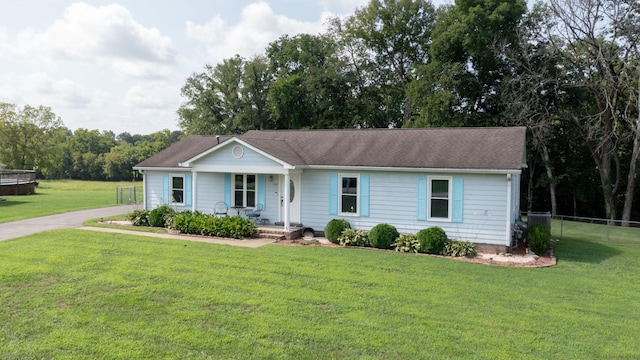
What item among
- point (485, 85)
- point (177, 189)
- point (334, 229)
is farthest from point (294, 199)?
point (485, 85)

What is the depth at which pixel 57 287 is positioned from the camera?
8625mm

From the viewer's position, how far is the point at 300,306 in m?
7.89

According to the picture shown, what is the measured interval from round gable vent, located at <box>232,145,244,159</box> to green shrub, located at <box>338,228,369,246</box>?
4777 millimetres

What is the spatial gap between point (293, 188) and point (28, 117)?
5113 centimetres

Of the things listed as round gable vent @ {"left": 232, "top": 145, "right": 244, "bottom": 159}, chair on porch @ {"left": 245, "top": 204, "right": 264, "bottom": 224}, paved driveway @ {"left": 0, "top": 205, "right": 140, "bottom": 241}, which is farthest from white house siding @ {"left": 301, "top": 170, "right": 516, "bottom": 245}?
paved driveway @ {"left": 0, "top": 205, "right": 140, "bottom": 241}

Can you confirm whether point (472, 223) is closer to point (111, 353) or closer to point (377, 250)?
point (377, 250)

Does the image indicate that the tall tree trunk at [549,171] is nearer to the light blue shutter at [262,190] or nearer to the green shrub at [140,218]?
the light blue shutter at [262,190]

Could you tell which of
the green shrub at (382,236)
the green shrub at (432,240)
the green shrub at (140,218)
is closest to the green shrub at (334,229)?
the green shrub at (382,236)

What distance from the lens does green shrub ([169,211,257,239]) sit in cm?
1517

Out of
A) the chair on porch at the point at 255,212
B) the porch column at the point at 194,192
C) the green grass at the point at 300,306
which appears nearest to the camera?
the green grass at the point at 300,306

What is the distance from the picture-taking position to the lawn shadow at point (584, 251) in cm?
1351

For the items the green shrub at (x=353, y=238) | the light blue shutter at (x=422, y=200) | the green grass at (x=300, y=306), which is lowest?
the green grass at (x=300, y=306)

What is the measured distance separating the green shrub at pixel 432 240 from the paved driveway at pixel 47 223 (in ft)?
42.2

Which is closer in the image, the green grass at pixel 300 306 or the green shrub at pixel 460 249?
the green grass at pixel 300 306
